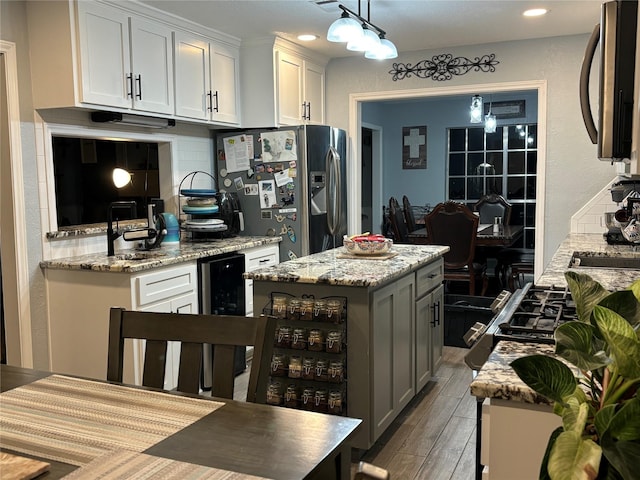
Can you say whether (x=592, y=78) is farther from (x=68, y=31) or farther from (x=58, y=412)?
(x=58, y=412)

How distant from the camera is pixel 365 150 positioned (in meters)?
8.39

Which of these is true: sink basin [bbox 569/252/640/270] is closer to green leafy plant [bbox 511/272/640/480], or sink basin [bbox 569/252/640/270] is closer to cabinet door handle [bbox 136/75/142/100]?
green leafy plant [bbox 511/272/640/480]

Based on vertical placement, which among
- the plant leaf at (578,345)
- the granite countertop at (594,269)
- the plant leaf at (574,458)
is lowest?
the granite countertop at (594,269)

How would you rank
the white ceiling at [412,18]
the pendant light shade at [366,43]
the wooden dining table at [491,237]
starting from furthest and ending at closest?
1. the wooden dining table at [491,237]
2. the white ceiling at [412,18]
3. the pendant light shade at [366,43]

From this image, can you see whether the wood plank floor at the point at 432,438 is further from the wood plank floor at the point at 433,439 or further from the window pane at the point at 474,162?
the window pane at the point at 474,162

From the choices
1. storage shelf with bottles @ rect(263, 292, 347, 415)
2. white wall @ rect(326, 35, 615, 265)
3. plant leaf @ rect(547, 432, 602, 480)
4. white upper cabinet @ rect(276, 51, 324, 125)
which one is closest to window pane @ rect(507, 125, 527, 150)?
white wall @ rect(326, 35, 615, 265)

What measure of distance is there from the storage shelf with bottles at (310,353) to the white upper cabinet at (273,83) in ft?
7.34

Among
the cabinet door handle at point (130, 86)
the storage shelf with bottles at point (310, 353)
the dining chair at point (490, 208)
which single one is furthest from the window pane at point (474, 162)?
the storage shelf with bottles at point (310, 353)

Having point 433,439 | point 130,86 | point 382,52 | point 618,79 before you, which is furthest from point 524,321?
point 130,86

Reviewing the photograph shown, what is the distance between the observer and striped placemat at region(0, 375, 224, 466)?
106cm

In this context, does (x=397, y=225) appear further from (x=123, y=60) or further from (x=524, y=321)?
(x=524, y=321)

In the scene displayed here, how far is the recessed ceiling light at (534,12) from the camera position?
147 inches

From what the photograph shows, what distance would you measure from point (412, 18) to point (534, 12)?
0.78 m

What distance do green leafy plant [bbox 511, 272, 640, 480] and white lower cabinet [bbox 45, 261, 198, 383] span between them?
8.73 ft
